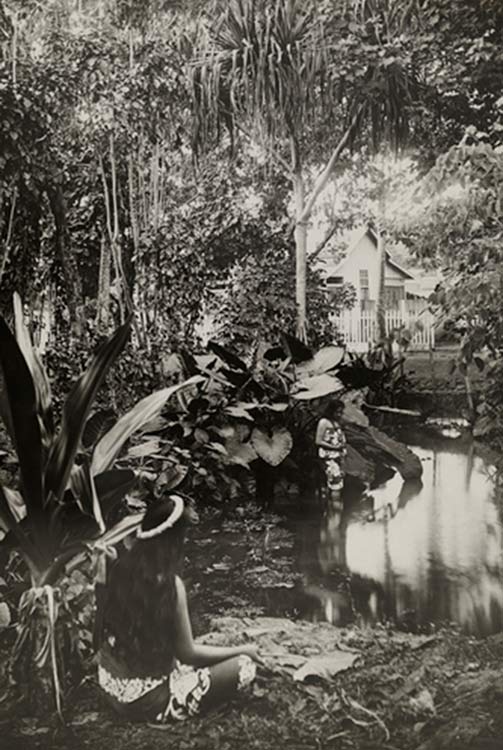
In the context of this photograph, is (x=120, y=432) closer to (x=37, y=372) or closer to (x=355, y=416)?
(x=37, y=372)

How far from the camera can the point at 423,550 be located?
63.1 inches

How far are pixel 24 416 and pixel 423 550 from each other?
87 centimetres

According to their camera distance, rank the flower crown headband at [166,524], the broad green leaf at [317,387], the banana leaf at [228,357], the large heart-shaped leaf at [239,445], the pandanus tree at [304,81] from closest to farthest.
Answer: the flower crown headband at [166,524] → the pandanus tree at [304,81] → the banana leaf at [228,357] → the large heart-shaped leaf at [239,445] → the broad green leaf at [317,387]

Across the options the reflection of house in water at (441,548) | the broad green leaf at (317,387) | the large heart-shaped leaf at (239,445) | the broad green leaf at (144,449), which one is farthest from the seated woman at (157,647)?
the broad green leaf at (317,387)

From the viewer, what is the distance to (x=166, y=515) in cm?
145

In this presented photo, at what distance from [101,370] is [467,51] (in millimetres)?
1139

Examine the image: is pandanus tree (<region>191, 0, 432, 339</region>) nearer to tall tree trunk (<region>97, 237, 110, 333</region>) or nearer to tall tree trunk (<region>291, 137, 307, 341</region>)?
tall tree trunk (<region>291, 137, 307, 341</region>)

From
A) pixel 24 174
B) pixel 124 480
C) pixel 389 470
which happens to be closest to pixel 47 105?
pixel 24 174

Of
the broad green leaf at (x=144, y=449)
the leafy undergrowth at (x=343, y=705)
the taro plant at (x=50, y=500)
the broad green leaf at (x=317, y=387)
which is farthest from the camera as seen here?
the broad green leaf at (x=317, y=387)

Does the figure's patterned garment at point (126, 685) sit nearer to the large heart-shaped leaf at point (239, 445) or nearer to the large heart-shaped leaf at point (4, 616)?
the large heart-shaped leaf at point (4, 616)

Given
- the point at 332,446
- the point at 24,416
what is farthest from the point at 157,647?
the point at 332,446

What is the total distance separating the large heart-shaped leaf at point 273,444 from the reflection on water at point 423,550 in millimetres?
216

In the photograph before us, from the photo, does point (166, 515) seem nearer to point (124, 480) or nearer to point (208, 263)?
point (124, 480)

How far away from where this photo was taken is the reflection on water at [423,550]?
1.43 meters
